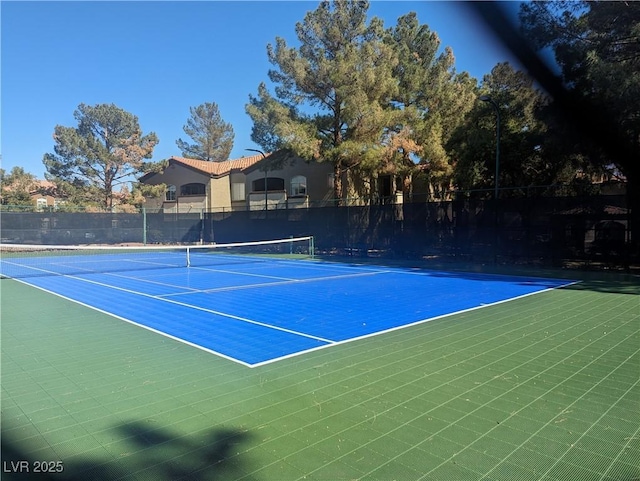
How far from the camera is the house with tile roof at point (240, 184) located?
31938 millimetres

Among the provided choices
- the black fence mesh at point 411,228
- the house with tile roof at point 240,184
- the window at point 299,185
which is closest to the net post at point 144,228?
the black fence mesh at point 411,228

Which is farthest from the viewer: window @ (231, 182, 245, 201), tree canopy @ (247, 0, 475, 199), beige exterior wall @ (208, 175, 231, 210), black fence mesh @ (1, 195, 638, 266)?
beige exterior wall @ (208, 175, 231, 210)

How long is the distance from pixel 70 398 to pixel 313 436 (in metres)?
2.32

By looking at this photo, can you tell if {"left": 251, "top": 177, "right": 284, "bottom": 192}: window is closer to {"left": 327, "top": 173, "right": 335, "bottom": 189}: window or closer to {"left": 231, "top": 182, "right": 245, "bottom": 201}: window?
{"left": 231, "top": 182, "right": 245, "bottom": 201}: window

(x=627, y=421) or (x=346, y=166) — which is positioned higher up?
(x=346, y=166)

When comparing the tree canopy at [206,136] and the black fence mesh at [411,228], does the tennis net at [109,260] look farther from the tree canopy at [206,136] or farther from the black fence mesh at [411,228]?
the tree canopy at [206,136]

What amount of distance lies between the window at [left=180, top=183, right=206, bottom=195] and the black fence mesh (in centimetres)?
792

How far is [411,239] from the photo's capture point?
20234 mm

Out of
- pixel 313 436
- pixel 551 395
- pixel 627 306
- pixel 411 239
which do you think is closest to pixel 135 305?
pixel 313 436

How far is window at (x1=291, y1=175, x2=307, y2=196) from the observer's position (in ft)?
107

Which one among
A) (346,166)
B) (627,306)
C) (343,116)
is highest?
(343,116)

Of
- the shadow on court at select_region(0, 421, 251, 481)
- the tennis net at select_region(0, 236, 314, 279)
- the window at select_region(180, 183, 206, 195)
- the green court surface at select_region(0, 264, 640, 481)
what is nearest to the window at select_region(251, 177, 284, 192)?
the window at select_region(180, 183, 206, 195)

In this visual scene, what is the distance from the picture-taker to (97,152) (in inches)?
1601

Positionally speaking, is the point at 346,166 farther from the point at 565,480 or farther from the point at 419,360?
the point at 565,480
